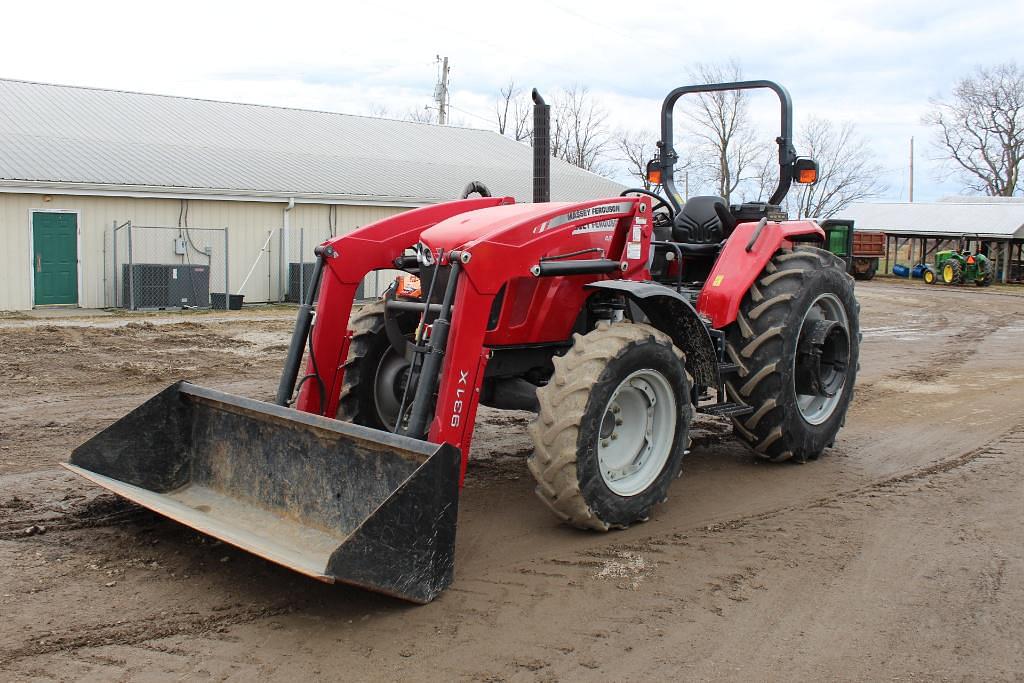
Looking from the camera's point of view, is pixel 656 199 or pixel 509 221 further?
pixel 656 199

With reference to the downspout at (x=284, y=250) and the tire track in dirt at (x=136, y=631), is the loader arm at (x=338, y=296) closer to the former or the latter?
the tire track in dirt at (x=136, y=631)

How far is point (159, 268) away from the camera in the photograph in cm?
1933

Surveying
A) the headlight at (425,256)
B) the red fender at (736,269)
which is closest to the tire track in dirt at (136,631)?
the headlight at (425,256)

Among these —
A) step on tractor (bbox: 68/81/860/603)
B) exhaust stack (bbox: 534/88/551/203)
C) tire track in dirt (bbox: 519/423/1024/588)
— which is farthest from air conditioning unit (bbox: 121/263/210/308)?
tire track in dirt (bbox: 519/423/1024/588)

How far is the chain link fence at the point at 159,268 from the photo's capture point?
19328 millimetres

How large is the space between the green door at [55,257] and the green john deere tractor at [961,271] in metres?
26.8

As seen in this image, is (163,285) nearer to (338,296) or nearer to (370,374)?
(370,374)

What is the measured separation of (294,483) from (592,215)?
7.30 ft

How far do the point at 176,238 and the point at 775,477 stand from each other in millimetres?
16493

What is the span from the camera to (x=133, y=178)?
20.1 meters

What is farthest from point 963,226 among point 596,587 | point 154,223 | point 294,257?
point 596,587

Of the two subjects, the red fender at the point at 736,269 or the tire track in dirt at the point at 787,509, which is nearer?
the tire track in dirt at the point at 787,509

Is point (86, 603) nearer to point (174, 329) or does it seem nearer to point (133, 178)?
point (174, 329)

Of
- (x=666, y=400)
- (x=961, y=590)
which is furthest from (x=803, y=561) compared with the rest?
(x=666, y=400)
